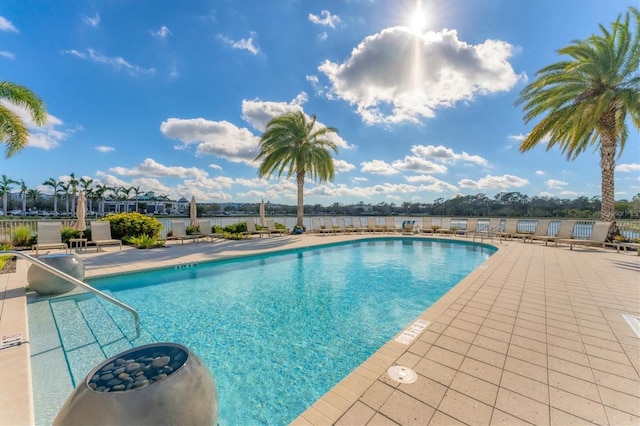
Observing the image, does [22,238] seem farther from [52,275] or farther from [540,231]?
[540,231]

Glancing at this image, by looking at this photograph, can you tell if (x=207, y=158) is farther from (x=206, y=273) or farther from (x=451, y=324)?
(x=451, y=324)

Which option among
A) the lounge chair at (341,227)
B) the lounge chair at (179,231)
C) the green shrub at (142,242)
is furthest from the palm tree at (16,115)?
the lounge chair at (341,227)

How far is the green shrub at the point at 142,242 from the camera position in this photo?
10.3m

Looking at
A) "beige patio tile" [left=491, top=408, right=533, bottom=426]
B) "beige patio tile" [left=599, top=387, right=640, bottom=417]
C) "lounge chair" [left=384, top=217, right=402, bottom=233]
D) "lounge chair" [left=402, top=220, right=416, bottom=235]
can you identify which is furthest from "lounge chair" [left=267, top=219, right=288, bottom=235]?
"beige patio tile" [left=599, top=387, right=640, bottom=417]

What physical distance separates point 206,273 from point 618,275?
1026cm

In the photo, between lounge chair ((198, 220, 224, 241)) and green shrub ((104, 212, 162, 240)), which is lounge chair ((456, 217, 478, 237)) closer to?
lounge chair ((198, 220, 224, 241))

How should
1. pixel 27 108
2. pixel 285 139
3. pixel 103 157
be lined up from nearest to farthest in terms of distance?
pixel 27 108 < pixel 285 139 < pixel 103 157

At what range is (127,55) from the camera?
32.0 feet

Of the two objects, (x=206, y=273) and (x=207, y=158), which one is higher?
(x=207, y=158)

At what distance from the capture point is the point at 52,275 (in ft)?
15.3

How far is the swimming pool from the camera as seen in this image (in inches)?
109

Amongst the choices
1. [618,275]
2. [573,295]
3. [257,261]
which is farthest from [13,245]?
[618,275]

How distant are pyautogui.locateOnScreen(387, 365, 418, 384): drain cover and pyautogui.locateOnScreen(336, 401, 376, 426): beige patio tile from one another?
0.47 meters

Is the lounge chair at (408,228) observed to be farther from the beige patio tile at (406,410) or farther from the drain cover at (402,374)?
the beige patio tile at (406,410)
